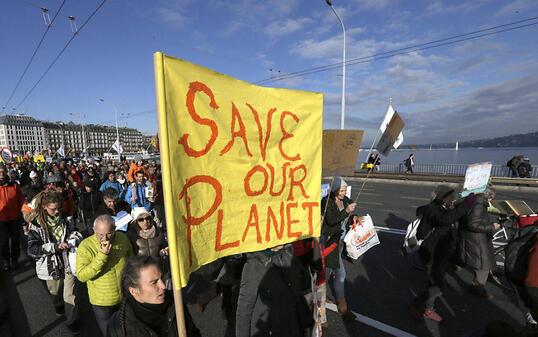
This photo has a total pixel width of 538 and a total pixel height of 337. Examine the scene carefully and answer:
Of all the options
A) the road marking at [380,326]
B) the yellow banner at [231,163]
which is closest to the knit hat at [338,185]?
the yellow banner at [231,163]

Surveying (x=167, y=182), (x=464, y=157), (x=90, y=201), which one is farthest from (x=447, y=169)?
(x=464, y=157)

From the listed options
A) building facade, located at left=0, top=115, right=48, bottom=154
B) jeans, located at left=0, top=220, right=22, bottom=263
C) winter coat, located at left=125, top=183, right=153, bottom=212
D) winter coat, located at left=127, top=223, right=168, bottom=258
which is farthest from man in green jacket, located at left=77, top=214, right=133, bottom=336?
building facade, located at left=0, top=115, right=48, bottom=154

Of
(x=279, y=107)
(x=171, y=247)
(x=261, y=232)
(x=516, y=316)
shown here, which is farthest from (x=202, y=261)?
(x=516, y=316)

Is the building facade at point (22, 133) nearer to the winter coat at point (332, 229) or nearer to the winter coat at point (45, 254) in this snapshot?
the winter coat at point (45, 254)

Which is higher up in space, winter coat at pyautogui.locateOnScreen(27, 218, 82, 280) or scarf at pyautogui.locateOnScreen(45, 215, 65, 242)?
scarf at pyautogui.locateOnScreen(45, 215, 65, 242)

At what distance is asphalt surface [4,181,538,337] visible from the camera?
3.50 m

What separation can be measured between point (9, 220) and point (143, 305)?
18.2ft

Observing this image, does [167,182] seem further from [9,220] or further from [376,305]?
[9,220]

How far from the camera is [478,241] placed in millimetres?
3920

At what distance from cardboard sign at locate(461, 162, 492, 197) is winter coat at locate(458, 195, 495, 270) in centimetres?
126

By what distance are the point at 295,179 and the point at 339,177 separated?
73.6 inches

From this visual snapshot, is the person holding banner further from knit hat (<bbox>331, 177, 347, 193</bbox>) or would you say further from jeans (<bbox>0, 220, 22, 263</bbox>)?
jeans (<bbox>0, 220, 22, 263</bbox>)

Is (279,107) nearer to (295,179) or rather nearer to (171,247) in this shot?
(295,179)

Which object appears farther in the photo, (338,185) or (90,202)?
(90,202)
